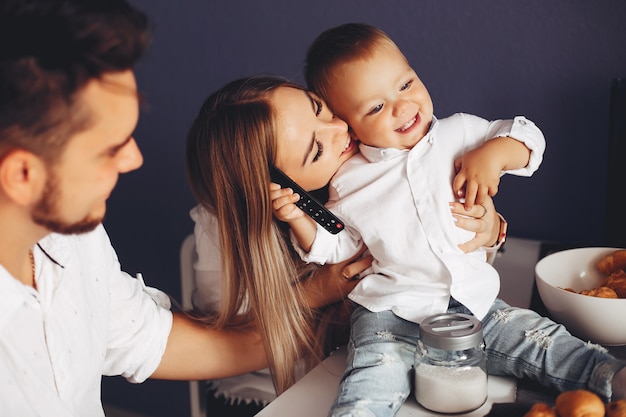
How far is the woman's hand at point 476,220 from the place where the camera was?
1.09 meters

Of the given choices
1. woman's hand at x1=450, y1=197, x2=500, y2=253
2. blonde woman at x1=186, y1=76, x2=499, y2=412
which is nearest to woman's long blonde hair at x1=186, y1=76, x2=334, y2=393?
blonde woman at x1=186, y1=76, x2=499, y2=412

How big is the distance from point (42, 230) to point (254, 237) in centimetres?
37

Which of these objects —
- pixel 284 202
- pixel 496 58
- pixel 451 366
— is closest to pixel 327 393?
pixel 451 366

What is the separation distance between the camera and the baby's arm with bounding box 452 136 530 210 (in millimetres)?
1067

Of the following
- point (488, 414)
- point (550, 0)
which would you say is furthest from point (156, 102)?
point (488, 414)

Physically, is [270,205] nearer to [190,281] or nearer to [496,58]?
[190,281]

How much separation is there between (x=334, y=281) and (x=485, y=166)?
1.04 feet

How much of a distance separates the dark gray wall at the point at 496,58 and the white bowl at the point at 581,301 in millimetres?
338

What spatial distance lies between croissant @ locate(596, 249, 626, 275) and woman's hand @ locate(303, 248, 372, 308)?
14.3 inches

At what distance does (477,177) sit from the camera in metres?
1.07

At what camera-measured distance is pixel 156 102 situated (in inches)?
76.7

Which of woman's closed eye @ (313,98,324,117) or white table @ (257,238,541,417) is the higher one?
woman's closed eye @ (313,98,324,117)

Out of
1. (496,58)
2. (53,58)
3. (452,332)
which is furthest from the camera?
(496,58)

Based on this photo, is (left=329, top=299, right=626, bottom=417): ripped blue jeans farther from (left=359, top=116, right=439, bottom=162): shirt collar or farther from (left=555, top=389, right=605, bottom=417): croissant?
(left=359, top=116, right=439, bottom=162): shirt collar
